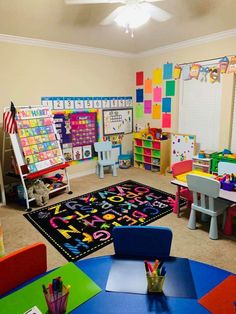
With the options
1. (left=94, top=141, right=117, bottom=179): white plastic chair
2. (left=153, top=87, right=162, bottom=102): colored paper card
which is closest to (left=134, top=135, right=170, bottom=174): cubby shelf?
(left=94, top=141, right=117, bottom=179): white plastic chair

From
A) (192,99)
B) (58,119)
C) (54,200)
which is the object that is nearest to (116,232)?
(54,200)

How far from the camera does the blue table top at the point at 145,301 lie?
3.39 feet

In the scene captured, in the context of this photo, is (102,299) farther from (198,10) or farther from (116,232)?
(198,10)

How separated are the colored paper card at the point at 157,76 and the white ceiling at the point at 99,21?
0.55m

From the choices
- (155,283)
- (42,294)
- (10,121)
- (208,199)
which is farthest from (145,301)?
(10,121)

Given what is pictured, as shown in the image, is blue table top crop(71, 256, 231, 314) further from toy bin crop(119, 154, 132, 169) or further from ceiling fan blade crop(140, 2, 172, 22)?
toy bin crop(119, 154, 132, 169)

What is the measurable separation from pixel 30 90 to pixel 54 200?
1.91 meters

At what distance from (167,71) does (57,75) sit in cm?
218

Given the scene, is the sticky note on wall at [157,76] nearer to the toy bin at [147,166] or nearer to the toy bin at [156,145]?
the toy bin at [156,145]

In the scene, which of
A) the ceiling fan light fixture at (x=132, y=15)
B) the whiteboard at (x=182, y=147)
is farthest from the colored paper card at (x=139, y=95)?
the ceiling fan light fixture at (x=132, y=15)

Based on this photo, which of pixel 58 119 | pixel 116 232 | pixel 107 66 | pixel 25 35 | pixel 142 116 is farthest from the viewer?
pixel 142 116

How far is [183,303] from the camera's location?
1.07 meters

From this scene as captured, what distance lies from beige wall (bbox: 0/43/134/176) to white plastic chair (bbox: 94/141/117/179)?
0.26 meters

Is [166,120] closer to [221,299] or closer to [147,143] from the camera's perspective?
[147,143]
